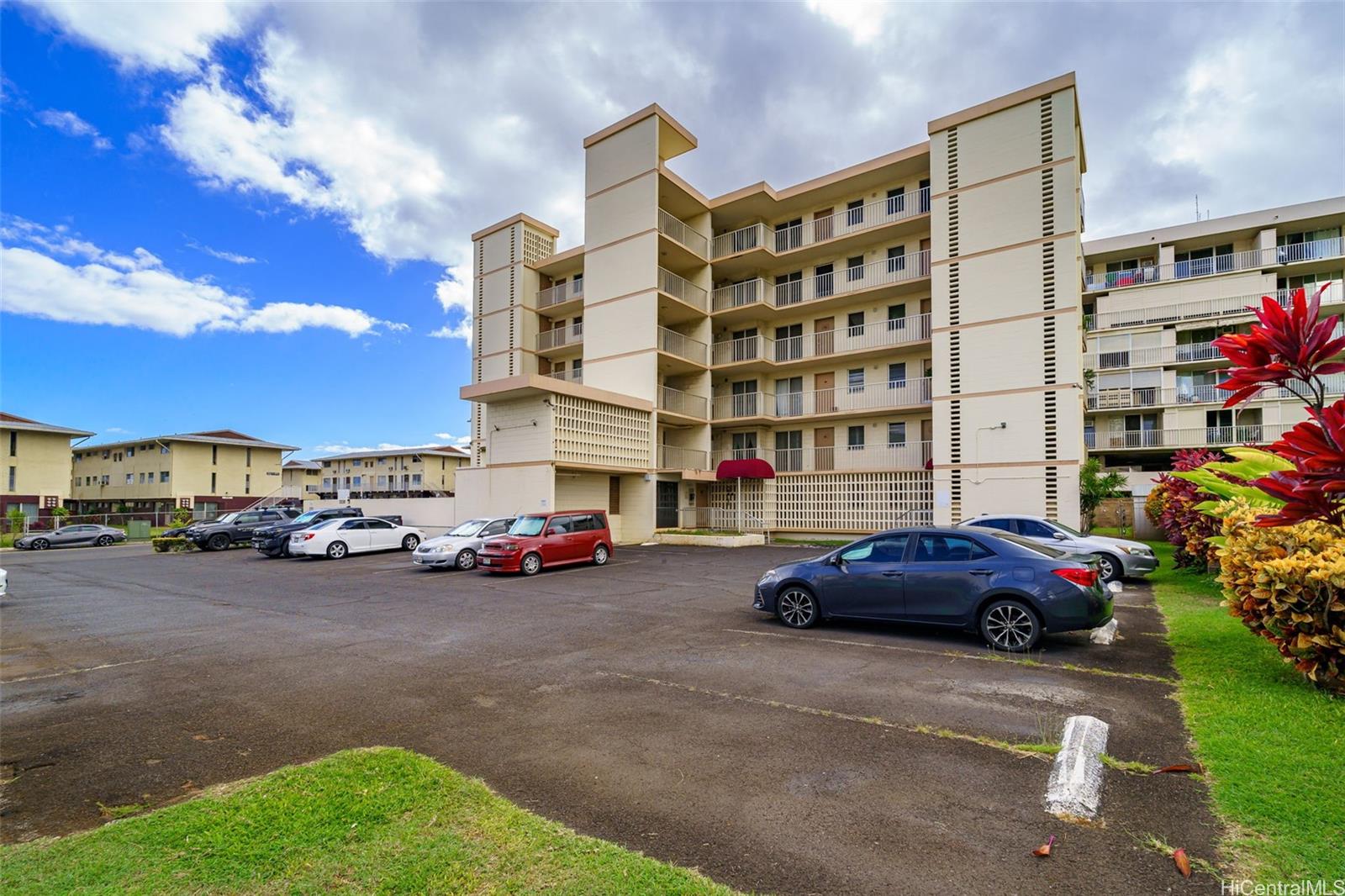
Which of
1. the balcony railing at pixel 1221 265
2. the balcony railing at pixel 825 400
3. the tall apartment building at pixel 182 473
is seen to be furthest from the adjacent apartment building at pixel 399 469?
the balcony railing at pixel 1221 265

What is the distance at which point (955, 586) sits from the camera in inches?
316

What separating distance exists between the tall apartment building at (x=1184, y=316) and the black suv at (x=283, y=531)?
3820 centimetres

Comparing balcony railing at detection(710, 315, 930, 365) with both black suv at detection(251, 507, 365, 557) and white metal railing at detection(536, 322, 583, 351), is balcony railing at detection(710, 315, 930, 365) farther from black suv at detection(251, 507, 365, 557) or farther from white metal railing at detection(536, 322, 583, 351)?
black suv at detection(251, 507, 365, 557)

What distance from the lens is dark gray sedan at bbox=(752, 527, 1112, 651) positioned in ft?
24.4

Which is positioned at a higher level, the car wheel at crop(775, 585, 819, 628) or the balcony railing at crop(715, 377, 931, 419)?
the balcony railing at crop(715, 377, 931, 419)

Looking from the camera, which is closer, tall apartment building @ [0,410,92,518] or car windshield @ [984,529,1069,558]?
car windshield @ [984,529,1069,558]

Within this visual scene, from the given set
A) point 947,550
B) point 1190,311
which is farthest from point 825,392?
point 1190,311

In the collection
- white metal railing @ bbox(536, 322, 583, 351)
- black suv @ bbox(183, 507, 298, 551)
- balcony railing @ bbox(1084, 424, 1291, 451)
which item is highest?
white metal railing @ bbox(536, 322, 583, 351)

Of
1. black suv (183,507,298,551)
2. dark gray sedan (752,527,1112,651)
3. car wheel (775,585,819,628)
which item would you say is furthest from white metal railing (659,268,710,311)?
dark gray sedan (752,527,1112,651)

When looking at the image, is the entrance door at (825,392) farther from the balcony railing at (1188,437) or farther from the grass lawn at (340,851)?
the grass lawn at (340,851)

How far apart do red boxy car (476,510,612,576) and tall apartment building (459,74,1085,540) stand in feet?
14.6

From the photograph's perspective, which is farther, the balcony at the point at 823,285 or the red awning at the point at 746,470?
the red awning at the point at 746,470

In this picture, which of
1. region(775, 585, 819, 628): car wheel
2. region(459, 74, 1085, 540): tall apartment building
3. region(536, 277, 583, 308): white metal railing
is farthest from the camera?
region(536, 277, 583, 308): white metal railing

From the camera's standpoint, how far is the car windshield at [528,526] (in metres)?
17.2
